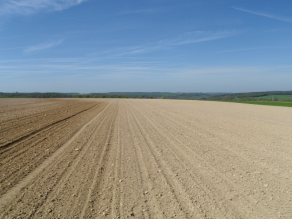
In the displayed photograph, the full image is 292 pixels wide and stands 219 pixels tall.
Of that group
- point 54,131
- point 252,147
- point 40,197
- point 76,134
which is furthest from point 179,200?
point 54,131

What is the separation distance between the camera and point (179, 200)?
13.1 ft

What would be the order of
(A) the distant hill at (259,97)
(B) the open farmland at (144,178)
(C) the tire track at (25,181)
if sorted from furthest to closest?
(A) the distant hill at (259,97)
(C) the tire track at (25,181)
(B) the open farmland at (144,178)

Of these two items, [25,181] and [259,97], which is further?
[259,97]

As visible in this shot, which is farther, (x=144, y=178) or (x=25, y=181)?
(x=144, y=178)

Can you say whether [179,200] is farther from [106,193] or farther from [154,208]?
[106,193]

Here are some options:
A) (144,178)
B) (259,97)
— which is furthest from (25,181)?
(259,97)

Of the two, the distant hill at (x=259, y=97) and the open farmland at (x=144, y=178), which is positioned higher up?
the distant hill at (x=259, y=97)

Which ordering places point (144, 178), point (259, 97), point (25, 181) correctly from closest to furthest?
point (25, 181) < point (144, 178) < point (259, 97)

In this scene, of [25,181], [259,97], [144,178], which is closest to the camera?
[25,181]

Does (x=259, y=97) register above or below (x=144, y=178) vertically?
above

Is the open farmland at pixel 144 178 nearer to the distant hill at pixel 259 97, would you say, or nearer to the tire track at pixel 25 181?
the tire track at pixel 25 181

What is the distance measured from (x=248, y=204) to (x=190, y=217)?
124cm

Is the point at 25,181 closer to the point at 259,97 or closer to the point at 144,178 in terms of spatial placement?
the point at 144,178

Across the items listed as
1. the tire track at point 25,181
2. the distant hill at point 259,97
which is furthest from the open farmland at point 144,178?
the distant hill at point 259,97
